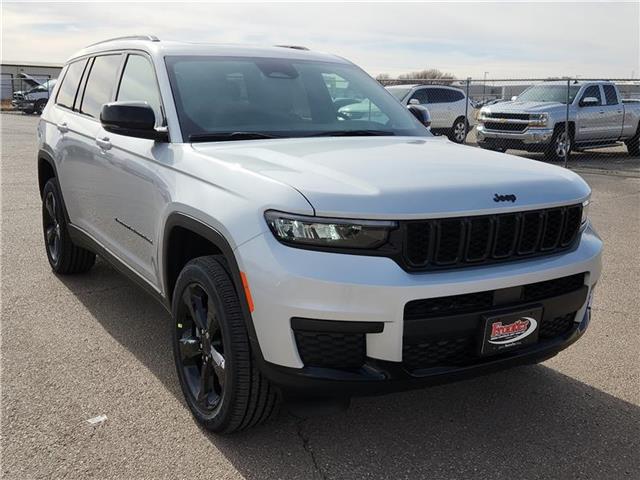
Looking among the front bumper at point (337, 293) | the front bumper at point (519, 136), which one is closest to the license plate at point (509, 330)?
the front bumper at point (337, 293)

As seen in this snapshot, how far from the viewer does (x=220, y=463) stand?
2912 millimetres

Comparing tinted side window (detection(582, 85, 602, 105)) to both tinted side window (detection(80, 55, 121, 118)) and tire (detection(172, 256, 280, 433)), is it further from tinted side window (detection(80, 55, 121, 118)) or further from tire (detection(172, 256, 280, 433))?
tire (detection(172, 256, 280, 433))

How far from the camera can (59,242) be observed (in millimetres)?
5516

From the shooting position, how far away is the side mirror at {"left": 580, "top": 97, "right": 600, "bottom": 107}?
14.9 meters

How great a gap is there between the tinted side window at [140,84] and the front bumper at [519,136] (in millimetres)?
11379

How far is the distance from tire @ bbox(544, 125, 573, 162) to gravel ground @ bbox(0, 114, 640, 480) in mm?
10192

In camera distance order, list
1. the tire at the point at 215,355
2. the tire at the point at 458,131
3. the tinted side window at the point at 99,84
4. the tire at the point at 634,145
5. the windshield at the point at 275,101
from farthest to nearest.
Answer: the tire at the point at 458,131 < the tire at the point at 634,145 < the tinted side window at the point at 99,84 < the windshield at the point at 275,101 < the tire at the point at 215,355

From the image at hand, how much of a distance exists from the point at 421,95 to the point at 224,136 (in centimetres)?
1529

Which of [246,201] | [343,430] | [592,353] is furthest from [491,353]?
[592,353]

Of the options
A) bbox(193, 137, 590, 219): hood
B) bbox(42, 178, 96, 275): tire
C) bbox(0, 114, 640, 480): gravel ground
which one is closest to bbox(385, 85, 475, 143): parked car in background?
bbox(42, 178, 96, 275): tire

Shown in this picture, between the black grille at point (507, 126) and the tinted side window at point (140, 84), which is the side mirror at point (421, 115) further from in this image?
the black grille at point (507, 126)

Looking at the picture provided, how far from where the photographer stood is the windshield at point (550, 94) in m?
14.9

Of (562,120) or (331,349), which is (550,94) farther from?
(331,349)

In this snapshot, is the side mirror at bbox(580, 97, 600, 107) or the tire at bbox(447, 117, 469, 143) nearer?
the side mirror at bbox(580, 97, 600, 107)
